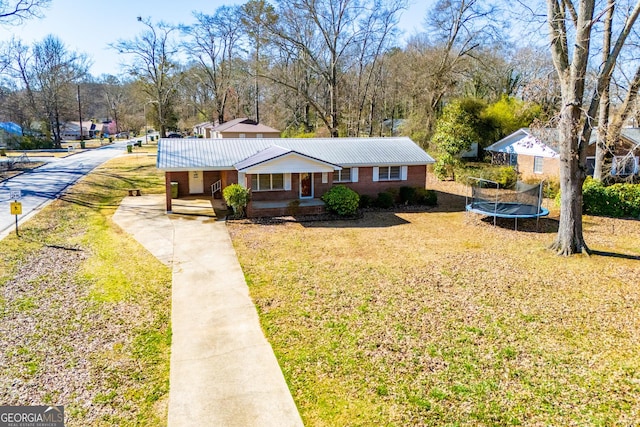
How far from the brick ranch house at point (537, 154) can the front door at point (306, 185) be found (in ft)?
42.1

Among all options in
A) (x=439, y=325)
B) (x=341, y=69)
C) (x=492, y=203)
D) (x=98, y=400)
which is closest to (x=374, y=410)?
(x=439, y=325)

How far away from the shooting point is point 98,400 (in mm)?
6598

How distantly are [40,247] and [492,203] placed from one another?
18404 mm

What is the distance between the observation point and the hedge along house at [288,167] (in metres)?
19.6

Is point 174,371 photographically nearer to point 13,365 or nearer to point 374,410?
point 13,365

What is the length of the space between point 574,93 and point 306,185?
12.3 meters

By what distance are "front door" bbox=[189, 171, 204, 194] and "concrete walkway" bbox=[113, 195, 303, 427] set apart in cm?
945

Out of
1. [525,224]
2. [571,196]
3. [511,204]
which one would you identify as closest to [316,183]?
[511,204]

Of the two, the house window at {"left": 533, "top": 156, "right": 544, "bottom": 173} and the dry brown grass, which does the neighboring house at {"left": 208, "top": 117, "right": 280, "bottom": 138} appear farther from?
the dry brown grass

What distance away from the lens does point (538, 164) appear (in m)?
26.5

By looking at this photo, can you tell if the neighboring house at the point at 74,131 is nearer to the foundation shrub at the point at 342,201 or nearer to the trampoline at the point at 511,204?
the foundation shrub at the point at 342,201

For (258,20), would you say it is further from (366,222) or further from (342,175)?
(366,222)

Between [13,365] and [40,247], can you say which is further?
[40,247]

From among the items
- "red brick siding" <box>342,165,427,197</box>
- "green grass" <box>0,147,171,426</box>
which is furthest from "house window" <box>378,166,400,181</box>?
"green grass" <box>0,147,171,426</box>
